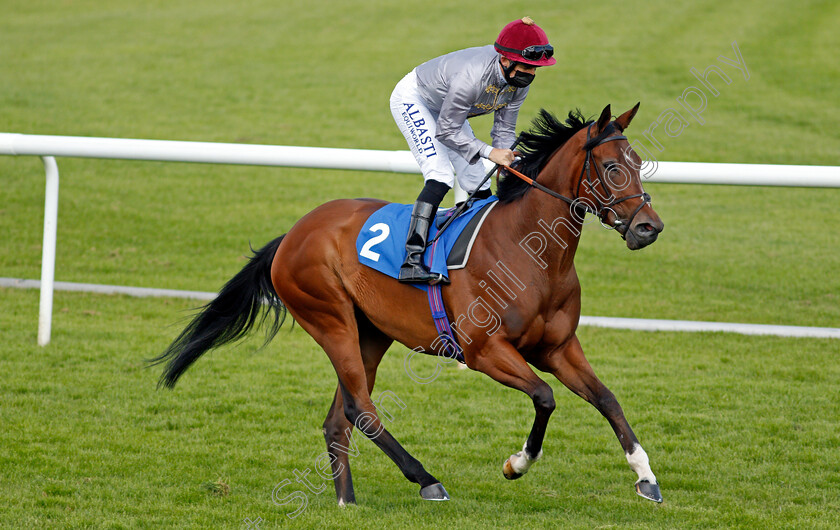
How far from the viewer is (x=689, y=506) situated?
405cm

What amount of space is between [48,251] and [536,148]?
4.02m

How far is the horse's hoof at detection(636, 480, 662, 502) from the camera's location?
3801mm

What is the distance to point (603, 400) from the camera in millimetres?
3945

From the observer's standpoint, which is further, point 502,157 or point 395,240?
point 395,240

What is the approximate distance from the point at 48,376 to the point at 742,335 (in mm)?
5155

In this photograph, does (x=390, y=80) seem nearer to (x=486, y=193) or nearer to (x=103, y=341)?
(x=103, y=341)

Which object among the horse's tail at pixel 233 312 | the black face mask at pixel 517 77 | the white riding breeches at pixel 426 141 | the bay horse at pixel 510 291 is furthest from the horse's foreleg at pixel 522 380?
the horse's tail at pixel 233 312

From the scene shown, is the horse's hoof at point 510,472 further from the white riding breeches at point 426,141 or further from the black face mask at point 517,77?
the black face mask at point 517,77

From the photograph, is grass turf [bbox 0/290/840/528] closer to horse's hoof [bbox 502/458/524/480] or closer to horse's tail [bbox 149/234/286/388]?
horse's hoof [bbox 502/458/524/480]

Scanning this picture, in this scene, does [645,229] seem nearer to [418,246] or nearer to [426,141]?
[418,246]

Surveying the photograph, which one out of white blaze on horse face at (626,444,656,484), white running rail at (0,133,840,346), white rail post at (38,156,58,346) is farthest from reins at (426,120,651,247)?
white rail post at (38,156,58,346)

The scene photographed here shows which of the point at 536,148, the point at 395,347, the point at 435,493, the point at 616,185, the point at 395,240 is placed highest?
the point at 616,185

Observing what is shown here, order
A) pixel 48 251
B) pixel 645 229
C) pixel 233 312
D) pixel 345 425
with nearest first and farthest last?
pixel 645 229 → pixel 345 425 → pixel 233 312 → pixel 48 251

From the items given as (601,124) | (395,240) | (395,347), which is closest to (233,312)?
(395,240)
